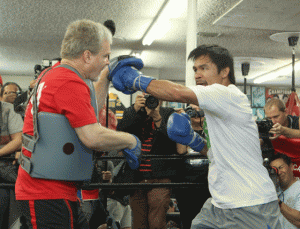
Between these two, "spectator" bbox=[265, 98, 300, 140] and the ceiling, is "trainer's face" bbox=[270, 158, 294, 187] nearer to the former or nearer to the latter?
"spectator" bbox=[265, 98, 300, 140]

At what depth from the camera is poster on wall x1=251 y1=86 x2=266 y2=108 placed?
11.5 m

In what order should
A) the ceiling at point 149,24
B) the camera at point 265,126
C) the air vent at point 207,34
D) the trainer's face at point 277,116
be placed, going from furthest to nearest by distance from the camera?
the air vent at point 207,34
the ceiling at point 149,24
the trainer's face at point 277,116
the camera at point 265,126

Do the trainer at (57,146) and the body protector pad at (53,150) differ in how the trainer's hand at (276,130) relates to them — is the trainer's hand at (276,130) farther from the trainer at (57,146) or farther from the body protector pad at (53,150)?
the body protector pad at (53,150)

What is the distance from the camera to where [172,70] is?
9.26m

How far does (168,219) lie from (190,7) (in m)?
2.63

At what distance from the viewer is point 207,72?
1.81 m

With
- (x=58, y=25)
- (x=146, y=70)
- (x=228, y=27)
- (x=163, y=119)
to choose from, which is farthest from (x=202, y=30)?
(x=146, y=70)

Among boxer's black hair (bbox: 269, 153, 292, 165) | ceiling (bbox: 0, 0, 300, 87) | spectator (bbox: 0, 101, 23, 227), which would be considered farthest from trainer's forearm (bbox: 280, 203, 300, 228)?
ceiling (bbox: 0, 0, 300, 87)

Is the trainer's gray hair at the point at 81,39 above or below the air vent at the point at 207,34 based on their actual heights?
below

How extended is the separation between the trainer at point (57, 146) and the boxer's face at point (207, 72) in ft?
2.42

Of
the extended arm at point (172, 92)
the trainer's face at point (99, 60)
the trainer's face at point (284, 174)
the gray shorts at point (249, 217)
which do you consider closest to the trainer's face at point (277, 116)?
the trainer's face at point (284, 174)

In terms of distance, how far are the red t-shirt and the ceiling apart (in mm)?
3276

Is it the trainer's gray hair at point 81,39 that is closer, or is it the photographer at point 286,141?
the trainer's gray hair at point 81,39

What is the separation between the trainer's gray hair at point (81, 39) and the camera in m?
1.34
